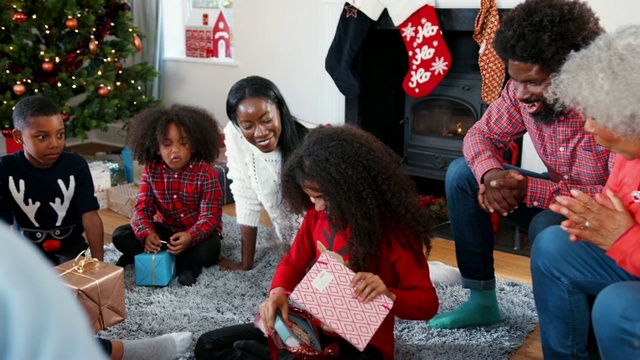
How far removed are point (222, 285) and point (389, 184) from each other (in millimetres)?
965

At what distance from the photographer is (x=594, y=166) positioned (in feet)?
5.75

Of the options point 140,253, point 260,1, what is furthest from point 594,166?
point 260,1

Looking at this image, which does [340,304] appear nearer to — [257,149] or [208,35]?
[257,149]

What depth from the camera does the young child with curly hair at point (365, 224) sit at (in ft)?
4.95

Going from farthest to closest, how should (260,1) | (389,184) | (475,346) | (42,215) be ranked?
(260,1)
(42,215)
(475,346)
(389,184)

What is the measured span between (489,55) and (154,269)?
1.55m

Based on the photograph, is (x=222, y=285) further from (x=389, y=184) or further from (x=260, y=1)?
(x=260, y=1)

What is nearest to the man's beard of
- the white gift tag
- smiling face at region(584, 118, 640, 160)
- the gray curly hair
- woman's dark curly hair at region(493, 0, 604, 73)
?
woman's dark curly hair at region(493, 0, 604, 73)

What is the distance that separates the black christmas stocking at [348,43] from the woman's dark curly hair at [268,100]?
103cm

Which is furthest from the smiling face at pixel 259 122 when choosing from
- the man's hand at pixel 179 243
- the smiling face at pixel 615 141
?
the smiling face at pixel 615 141

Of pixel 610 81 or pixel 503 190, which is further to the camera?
pixel 503 190

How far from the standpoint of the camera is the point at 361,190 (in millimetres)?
1523

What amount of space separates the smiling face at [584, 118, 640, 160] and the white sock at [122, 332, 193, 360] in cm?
114

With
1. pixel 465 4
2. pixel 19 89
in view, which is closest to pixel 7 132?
pixel 19 89
